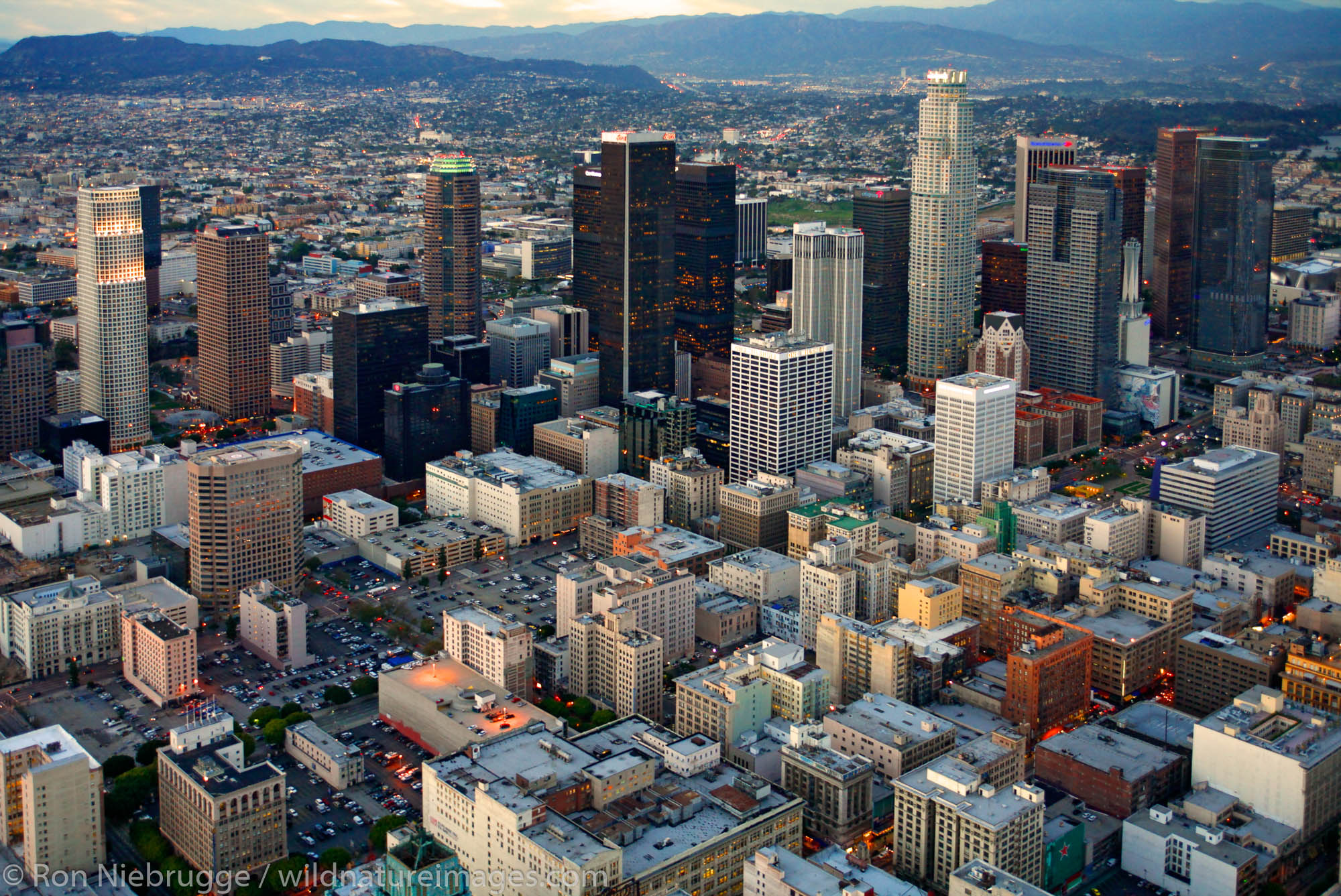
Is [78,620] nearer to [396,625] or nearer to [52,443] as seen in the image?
[396,625]

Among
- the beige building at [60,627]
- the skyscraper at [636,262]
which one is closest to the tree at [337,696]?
the beige building at [60,627]

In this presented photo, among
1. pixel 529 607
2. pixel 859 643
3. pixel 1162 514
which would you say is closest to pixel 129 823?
pixel 529 607

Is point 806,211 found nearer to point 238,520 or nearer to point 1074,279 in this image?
point 1074,279

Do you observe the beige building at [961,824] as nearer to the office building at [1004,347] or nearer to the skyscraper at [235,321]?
the office building at [1004,347]

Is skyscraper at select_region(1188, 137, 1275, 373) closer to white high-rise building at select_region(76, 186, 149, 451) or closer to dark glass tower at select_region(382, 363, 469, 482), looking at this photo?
dark glass tower at select_region(382, 363, 469, 482)

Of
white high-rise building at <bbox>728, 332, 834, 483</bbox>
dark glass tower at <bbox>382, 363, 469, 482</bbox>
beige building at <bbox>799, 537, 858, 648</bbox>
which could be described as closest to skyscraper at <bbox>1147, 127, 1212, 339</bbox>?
white high-rise building at <bbox>728, 332, 834, 483</bbox>

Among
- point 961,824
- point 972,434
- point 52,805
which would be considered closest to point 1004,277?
point 972,434
